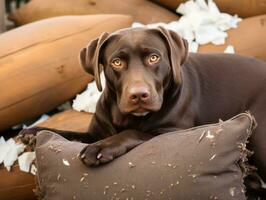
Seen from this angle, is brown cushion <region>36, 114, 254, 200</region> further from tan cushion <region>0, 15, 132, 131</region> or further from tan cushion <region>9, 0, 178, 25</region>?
tan cushion <region>9, 0, 178, 25</region>

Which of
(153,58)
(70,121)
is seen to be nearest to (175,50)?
(153,58)

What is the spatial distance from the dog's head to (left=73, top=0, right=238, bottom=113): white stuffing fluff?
558 millimetres

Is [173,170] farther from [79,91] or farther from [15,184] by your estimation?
[79,91]

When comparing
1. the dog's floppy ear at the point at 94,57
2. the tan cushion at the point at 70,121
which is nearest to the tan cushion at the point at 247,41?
the tan cushion at the point at 70,121

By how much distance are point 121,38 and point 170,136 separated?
0.37 metres

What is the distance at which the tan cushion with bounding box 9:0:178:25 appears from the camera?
274 cm

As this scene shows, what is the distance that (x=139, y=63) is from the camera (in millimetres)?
1760

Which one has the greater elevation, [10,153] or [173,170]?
[173,170]

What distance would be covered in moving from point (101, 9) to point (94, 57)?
0.98m

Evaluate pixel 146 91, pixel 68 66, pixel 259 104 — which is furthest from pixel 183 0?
pixel 146 91

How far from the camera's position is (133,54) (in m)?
1.77

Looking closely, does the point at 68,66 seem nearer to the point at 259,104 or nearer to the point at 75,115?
the point at 75,115

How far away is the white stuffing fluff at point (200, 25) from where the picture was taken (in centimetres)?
246

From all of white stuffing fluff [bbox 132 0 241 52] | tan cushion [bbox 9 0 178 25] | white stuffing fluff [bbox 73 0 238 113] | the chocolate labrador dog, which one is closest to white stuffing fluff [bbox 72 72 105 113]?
white stuffing fluff [bbox 73 0 238 113]
